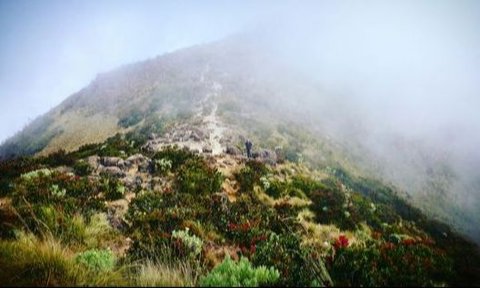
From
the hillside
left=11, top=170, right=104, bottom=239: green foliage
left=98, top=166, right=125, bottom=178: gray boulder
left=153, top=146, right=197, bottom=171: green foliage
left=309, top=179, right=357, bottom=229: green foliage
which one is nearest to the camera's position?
the hillside

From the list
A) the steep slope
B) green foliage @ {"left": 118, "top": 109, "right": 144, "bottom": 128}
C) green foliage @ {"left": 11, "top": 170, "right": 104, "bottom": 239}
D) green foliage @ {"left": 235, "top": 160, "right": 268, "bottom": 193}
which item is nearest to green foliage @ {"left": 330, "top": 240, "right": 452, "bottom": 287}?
green foliage @ {"left": 11, "top": 170, "right": 104, "bottom": 239}

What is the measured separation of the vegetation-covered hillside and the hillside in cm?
4

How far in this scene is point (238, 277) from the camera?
497 centimetres

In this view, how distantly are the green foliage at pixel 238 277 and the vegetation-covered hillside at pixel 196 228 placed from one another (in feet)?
0.06

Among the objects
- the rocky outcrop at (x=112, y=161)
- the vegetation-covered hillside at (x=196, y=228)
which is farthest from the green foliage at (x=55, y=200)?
the rocky outcrop at (x=112, y=161)

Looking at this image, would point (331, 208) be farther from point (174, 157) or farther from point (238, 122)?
point (238, 122)

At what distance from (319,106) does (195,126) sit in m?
27.9

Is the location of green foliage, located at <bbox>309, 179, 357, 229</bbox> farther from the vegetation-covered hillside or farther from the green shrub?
the green shrub

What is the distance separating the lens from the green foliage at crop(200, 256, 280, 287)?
4.73 metres

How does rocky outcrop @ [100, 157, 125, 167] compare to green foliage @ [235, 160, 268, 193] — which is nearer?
green foliage @ [235, 160, 268, 193]

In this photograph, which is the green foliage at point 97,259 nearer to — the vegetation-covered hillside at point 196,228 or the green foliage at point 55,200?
the vegetation-covered hillside at point 196,228

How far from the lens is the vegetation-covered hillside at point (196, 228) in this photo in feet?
16.5

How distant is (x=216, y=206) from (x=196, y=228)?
2.67 metres

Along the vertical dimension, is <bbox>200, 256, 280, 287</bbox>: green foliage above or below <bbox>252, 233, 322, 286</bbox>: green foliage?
above
